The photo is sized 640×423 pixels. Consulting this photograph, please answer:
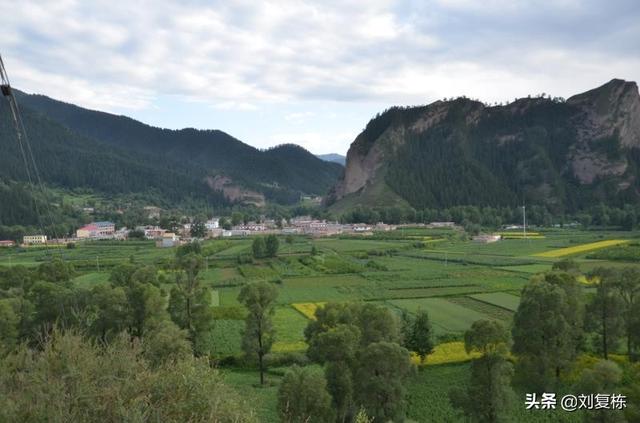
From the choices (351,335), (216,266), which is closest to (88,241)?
(216,266)

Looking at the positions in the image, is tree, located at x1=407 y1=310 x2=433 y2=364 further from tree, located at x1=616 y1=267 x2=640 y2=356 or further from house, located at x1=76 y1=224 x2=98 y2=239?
house, located at x1=76 y1=224 x2=98 y2=239

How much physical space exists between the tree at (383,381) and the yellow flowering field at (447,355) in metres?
7.96

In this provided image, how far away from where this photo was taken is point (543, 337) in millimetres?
21688

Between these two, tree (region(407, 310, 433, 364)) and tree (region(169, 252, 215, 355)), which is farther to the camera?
tree (region(169, 252, 215, 355))

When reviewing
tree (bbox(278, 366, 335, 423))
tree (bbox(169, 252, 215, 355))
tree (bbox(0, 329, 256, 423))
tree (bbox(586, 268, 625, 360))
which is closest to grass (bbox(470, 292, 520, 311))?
tree (bbox(586, 268, 625, 360))

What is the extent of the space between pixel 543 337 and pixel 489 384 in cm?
476

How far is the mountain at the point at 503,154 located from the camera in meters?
144

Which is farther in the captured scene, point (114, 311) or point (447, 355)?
point (447, 355)

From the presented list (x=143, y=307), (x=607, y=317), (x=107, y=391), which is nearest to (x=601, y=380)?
(x=607, y=317)

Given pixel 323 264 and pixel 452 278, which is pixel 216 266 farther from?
pixel 452 278

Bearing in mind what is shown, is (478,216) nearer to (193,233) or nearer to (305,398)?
(193,233)

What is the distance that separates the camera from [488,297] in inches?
1628

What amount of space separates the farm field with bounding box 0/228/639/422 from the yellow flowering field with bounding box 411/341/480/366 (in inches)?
2.1

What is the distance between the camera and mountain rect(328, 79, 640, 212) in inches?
5659
